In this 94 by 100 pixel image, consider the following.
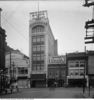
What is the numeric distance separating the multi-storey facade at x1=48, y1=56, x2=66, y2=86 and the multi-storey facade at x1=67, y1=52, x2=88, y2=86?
1.65m

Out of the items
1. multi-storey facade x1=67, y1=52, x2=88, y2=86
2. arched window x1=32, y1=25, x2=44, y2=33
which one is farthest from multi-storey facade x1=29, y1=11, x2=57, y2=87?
multi-storey facade x1=67, y1=52, x2=88, y2=86

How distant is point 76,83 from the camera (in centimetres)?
6594

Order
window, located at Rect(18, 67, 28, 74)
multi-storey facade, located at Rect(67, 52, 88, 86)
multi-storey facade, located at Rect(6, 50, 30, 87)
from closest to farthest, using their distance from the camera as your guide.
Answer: multi-storey facade, located at Rect(67, 52, 88, 86)
multi-storey facade, located at Rect(6, 50, 30, 87)
window, located at Rect(18, 67, 28, 74)

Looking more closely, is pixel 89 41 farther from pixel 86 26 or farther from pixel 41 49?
pixel 41 49

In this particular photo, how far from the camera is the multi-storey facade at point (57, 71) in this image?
6688 cm

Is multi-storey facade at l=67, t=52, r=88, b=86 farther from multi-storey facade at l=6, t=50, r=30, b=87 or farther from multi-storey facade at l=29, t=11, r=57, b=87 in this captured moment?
multi-storey facade at l=6, t=50, r=30, b=87

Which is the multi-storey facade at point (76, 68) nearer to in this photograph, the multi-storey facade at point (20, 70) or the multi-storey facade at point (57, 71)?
the multi-storey facade at point (57, 71)

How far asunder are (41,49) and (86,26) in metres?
43.5

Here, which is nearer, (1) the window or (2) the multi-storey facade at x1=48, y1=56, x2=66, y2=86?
(2) the multi-storey facade at x1=48, y1=56, x2=66, y2=86

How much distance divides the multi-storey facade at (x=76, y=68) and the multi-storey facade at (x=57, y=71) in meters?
1.65

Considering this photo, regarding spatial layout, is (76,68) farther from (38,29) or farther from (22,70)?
(22,70)

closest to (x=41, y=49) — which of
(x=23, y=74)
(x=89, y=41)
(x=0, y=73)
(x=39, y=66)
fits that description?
(x=39, y=66)

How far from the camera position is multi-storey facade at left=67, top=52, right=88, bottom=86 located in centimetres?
6466

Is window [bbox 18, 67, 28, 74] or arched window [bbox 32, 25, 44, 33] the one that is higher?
arched window [bbox 32, 25, 44, 33]
